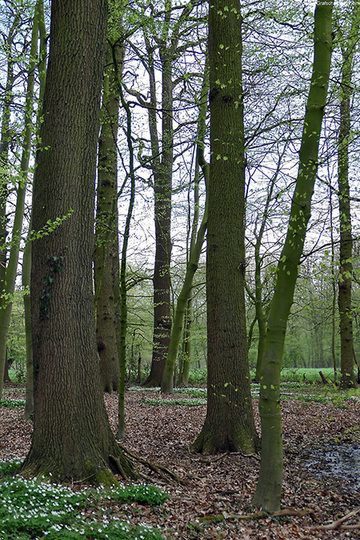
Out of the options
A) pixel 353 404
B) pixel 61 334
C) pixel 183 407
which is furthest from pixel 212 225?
pixel 353 404

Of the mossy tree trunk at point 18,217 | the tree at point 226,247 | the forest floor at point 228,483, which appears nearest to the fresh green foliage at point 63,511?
the forest floor at point 228,483

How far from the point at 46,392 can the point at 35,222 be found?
1.88 m

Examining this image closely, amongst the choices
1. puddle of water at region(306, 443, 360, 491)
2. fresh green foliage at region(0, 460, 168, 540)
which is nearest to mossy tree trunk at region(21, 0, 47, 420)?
fresh green foliage at region(0, 460, 168, 540)

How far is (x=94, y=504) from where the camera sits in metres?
3.99

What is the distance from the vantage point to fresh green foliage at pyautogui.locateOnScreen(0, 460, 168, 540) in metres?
3.21

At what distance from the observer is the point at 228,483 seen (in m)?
5.48

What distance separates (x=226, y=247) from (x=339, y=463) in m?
3.85

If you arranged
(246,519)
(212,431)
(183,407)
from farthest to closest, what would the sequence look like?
(183,407), (212,431), (246,519)

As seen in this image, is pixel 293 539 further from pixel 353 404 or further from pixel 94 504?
pixel 353 404

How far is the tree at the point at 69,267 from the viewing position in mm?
4621

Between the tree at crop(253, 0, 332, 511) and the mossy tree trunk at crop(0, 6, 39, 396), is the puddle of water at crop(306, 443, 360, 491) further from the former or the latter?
the mossy tree trunk at crop(0, 6, 39, 396)

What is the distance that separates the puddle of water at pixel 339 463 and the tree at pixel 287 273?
2.05m

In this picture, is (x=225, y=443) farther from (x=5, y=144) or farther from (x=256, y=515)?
(x=5, y=144)

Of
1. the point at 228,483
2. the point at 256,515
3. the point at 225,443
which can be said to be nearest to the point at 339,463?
the point at 225,443
